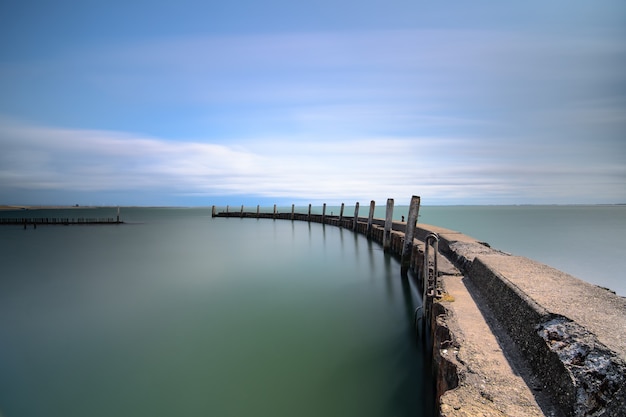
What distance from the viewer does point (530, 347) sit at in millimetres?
3957

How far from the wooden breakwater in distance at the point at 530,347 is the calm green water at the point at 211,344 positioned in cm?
133

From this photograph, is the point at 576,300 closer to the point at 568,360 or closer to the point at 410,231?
the point at 568,360

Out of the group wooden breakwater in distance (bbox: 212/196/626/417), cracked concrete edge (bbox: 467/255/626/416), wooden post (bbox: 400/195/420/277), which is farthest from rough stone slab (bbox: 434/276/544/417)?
wooden post (bbox: 400/195/420/277)

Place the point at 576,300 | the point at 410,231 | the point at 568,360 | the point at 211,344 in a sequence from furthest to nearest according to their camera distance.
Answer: the point at 410,231 < the point at 211,344 < the point at 576,300 < the point at 568,360

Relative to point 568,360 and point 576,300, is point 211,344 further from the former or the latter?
point 576,300

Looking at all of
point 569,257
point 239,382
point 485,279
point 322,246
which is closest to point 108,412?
point 239,382

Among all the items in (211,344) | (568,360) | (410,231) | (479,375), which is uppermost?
(410,231)

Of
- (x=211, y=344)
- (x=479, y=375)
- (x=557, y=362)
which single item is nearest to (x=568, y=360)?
(x=557, y=362)

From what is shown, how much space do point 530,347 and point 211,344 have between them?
19.5ft

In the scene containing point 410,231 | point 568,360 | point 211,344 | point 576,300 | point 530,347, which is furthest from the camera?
point 410,231

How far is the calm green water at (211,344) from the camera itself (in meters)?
5.36

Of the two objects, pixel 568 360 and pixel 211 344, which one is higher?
pixel 568 360

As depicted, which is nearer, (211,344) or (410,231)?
(211,344)

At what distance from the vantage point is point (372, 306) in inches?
404
